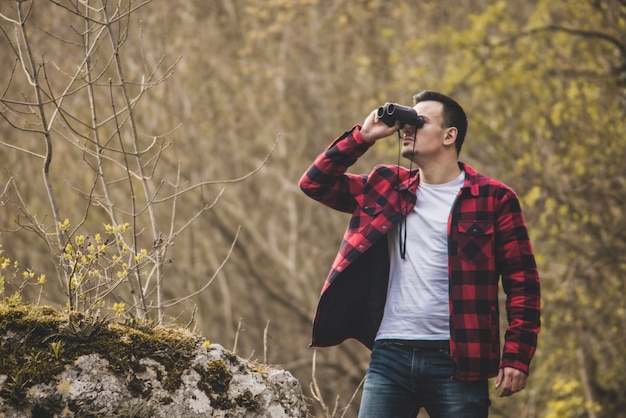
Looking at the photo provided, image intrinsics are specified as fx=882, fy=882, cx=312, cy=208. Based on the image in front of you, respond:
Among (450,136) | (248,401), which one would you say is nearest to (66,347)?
(248,401)

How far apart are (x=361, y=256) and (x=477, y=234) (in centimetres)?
49

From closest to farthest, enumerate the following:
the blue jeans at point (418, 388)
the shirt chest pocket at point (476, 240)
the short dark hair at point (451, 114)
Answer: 1. the blue jeans at point (418, 388)
2. the shirt chest pocket at point (476, 240)
3. the short dark hair at point (451, 114)

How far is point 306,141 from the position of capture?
14328 millimetres

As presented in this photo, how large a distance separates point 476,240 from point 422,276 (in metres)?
0.26

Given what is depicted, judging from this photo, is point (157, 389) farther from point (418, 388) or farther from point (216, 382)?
point (418, 388)

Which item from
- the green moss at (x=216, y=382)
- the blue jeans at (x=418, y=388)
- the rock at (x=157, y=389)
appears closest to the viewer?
the rock at (x=157, y=389)

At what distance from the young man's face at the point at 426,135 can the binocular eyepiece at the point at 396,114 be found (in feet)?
0.21

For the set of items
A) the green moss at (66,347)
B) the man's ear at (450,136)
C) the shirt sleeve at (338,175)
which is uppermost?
the man's ear at (450,136)

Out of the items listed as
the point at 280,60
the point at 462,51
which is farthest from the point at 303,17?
the point at 462,51

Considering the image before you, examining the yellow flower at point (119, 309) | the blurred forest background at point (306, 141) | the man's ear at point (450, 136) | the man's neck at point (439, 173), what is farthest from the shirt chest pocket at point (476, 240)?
the blurred forest background at point (306, 141)

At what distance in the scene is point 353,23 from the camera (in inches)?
557

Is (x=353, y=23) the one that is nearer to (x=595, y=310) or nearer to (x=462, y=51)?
(x=462, y=51)

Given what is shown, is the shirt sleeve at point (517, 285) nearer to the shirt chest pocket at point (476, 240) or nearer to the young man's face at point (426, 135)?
the shirt chest pocket at point (476, 240)

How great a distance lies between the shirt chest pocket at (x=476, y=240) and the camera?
11.6 feet
